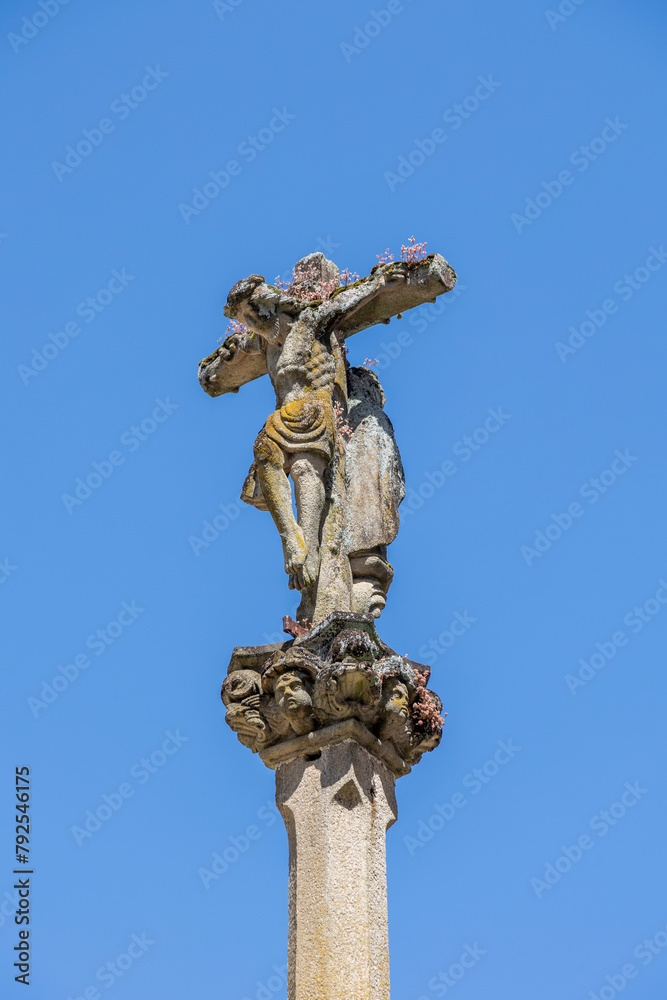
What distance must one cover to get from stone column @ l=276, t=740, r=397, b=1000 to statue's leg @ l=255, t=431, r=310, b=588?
51.3 inches

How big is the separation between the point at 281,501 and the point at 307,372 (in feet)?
3.56

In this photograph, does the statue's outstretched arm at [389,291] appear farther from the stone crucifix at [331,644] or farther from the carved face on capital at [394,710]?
the carved face on capital at [394,710]

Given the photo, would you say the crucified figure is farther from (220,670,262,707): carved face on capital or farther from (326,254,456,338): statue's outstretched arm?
(220,670,262,707): carved face on capital

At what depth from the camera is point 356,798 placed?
909cm

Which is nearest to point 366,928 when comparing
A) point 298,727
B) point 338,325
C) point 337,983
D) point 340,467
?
point 337,983

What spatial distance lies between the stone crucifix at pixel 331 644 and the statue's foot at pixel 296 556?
10 millimetres

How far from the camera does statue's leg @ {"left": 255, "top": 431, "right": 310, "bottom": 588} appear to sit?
9766 millimetres

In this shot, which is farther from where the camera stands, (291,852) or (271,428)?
(271,428)

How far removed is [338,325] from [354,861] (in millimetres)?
3986

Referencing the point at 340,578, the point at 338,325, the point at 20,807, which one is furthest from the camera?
the point at 20,807

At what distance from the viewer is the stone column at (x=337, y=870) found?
27.8 ft

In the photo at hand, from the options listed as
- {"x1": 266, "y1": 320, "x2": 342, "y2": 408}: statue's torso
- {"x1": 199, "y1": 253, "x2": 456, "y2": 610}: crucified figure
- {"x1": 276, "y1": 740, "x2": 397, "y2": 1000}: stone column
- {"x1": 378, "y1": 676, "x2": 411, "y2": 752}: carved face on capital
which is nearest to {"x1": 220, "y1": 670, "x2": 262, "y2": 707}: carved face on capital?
{"x1": 276, "y1": 740, "x2": 397, "y2": 1000}: stone column

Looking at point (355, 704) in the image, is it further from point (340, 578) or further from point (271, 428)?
point (271, 428)

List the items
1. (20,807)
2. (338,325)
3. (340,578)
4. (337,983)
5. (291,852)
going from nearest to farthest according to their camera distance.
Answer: (337,983) → (291,852) → (340,578) → (338,325) → (20,807)
